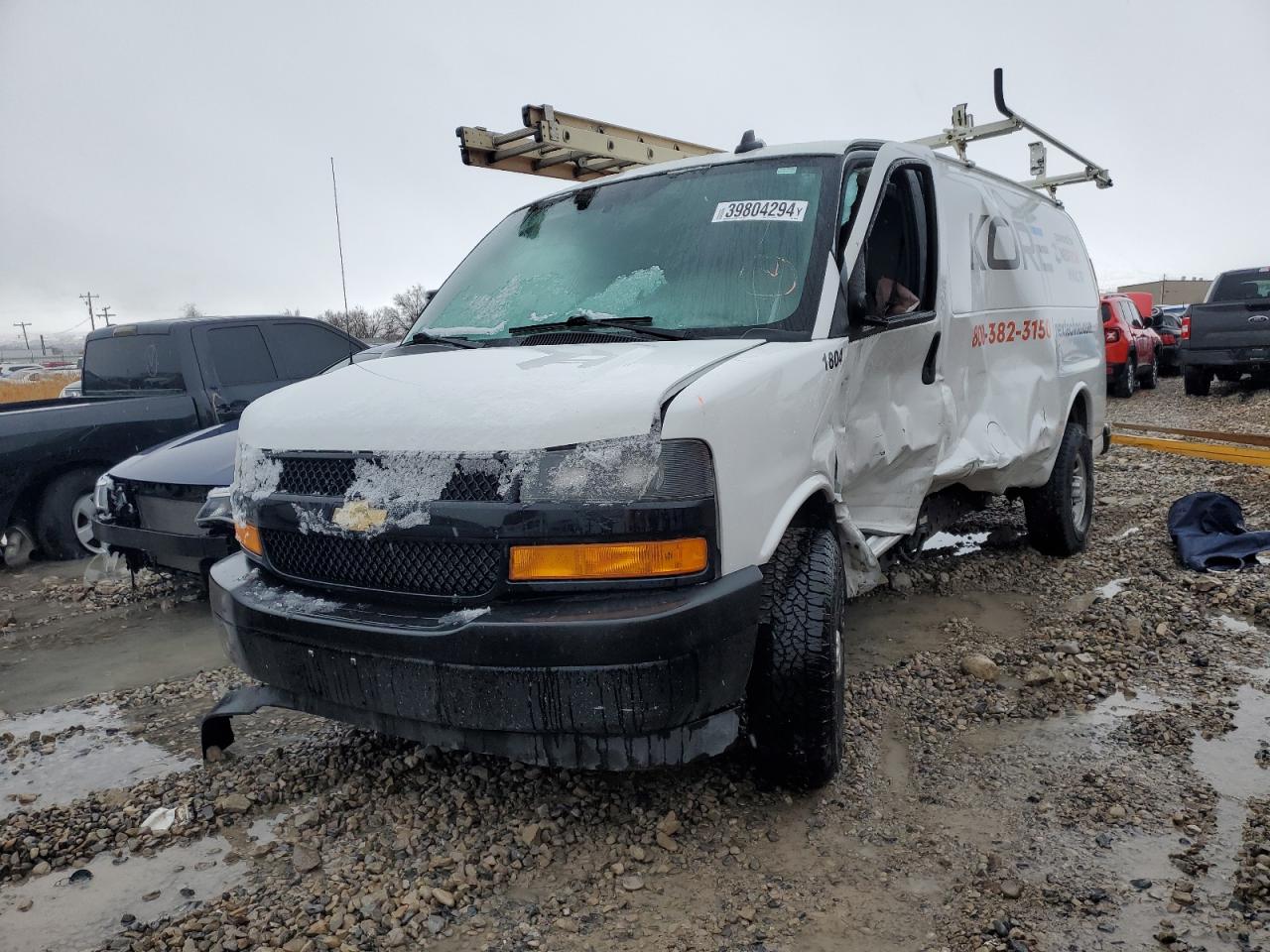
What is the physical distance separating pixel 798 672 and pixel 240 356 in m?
5.78

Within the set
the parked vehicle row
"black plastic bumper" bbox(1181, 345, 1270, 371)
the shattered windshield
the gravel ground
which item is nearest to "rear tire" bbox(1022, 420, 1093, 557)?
the gravel ground

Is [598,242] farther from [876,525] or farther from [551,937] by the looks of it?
[551,937]

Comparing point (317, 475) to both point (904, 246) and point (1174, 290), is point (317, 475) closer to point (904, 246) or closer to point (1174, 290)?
point (904, 246)

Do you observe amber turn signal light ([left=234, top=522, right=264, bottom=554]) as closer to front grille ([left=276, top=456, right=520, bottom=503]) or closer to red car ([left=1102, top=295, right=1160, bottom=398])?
front grille ([left=276, top=456, right=520, bottom=503])

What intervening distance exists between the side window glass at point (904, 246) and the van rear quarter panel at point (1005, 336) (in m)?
0.25

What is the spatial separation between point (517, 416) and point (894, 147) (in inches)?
86.7

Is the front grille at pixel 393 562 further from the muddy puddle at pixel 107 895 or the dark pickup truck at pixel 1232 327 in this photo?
the dark pickup truck at pixel 1232 327

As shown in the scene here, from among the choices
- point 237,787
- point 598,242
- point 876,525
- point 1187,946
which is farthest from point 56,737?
point 1187,946

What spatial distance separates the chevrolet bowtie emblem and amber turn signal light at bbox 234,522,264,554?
46cm

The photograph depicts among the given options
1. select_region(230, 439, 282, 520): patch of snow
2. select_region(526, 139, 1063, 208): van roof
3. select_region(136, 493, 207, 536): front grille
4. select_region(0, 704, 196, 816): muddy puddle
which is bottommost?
select_region(0, 704, 196, 816): muddy puddle

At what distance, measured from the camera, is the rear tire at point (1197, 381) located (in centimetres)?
1427

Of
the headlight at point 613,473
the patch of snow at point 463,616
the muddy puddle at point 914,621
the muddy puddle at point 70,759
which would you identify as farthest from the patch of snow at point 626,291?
the muddy puddle at point 70,759

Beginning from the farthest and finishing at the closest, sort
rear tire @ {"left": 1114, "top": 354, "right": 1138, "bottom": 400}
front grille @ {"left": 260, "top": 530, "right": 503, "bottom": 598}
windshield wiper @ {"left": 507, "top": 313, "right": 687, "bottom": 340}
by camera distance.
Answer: rear tire @ {"left": 1114, "top": 354, "right": 1138, "bottom": 400}, windshield wiper @ {"left": 507, "top": 313, "right": 687, "bottom": 340}, front grille @ {"left": 260, "top": 530, "right": 503, "bottom": 598}

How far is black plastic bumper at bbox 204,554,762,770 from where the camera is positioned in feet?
7.09
